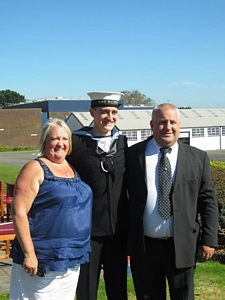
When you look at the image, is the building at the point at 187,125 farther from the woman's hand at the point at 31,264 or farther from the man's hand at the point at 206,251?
the woman's hand at the point at 31,264

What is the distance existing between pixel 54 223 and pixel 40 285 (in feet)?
1.60

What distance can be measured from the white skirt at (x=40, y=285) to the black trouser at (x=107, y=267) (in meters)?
0.44

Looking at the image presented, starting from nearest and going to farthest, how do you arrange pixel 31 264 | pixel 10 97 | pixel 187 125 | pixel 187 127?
pixel 31 264, pixel 187 127, pixel 187 125, pixel 10 97

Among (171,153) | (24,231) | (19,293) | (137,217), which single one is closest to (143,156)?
(171,153)

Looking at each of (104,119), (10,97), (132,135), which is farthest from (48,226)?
(10,97)

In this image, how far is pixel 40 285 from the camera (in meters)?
3.35

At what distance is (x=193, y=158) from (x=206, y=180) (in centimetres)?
22

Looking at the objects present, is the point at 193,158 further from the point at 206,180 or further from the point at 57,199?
the point at 57,199

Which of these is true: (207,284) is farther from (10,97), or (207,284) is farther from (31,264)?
(10,97)

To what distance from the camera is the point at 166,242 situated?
12.4 feet

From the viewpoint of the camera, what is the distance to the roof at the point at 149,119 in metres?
43.7

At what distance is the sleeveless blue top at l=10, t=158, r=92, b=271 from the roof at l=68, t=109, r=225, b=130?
129 ft

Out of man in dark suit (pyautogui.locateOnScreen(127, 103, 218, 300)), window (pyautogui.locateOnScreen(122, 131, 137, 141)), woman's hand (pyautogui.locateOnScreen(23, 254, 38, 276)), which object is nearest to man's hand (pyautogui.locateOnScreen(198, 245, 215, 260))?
man in dark suit (pyautogui.locateOnScreen(127, 103, 218, 300))

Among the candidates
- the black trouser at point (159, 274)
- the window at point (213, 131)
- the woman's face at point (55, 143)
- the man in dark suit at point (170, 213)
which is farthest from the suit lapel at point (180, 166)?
the window at point (213, 131)
